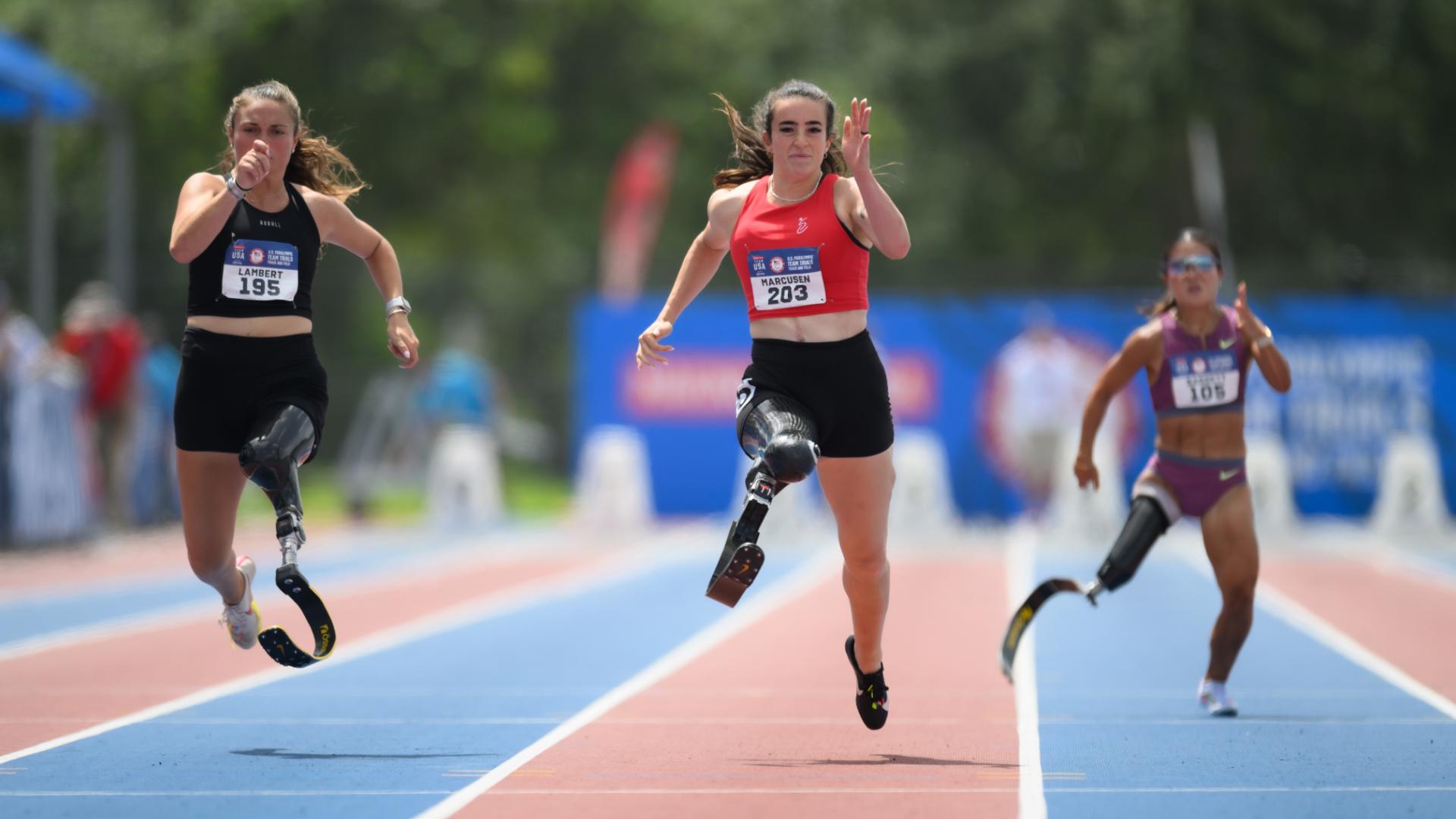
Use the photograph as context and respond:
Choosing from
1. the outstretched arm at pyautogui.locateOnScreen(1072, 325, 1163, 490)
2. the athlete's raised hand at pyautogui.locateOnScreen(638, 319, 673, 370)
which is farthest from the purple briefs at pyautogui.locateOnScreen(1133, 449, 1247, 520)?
the athlete's raised hand at pyautogui.locateOnScreen(638, 319, 673, 370)

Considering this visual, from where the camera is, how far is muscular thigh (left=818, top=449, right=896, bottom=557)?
7.52 metres

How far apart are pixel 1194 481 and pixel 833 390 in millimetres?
2291

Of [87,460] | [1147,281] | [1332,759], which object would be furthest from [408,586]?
[1147,281]


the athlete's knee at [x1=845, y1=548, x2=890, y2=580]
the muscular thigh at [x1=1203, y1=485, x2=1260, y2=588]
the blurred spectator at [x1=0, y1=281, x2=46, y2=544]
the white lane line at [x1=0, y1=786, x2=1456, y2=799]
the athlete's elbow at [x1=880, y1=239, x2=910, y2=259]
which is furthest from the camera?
the blurred spectator at [x1=0, y1=281, x2=46, y2=544]

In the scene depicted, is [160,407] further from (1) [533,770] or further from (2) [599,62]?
(2) [599,62]

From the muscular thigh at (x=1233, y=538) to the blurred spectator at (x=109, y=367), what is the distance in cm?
1484

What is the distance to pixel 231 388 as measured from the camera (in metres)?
7.73

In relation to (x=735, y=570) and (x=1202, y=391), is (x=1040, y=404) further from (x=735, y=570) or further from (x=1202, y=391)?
(x=735, y=570)

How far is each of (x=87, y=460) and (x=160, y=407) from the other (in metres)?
2.85

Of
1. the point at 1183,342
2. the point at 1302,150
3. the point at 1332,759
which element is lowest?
the point at 1332,759

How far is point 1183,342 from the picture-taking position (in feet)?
29.5

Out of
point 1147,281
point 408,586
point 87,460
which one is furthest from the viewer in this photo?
point 1147,281

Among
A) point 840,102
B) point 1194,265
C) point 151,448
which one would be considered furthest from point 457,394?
point 1194,265

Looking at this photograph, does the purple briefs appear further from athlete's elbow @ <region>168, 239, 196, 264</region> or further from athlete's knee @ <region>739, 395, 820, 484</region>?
athlete's elbow @ <region>168, 239, 196, 264</region>
